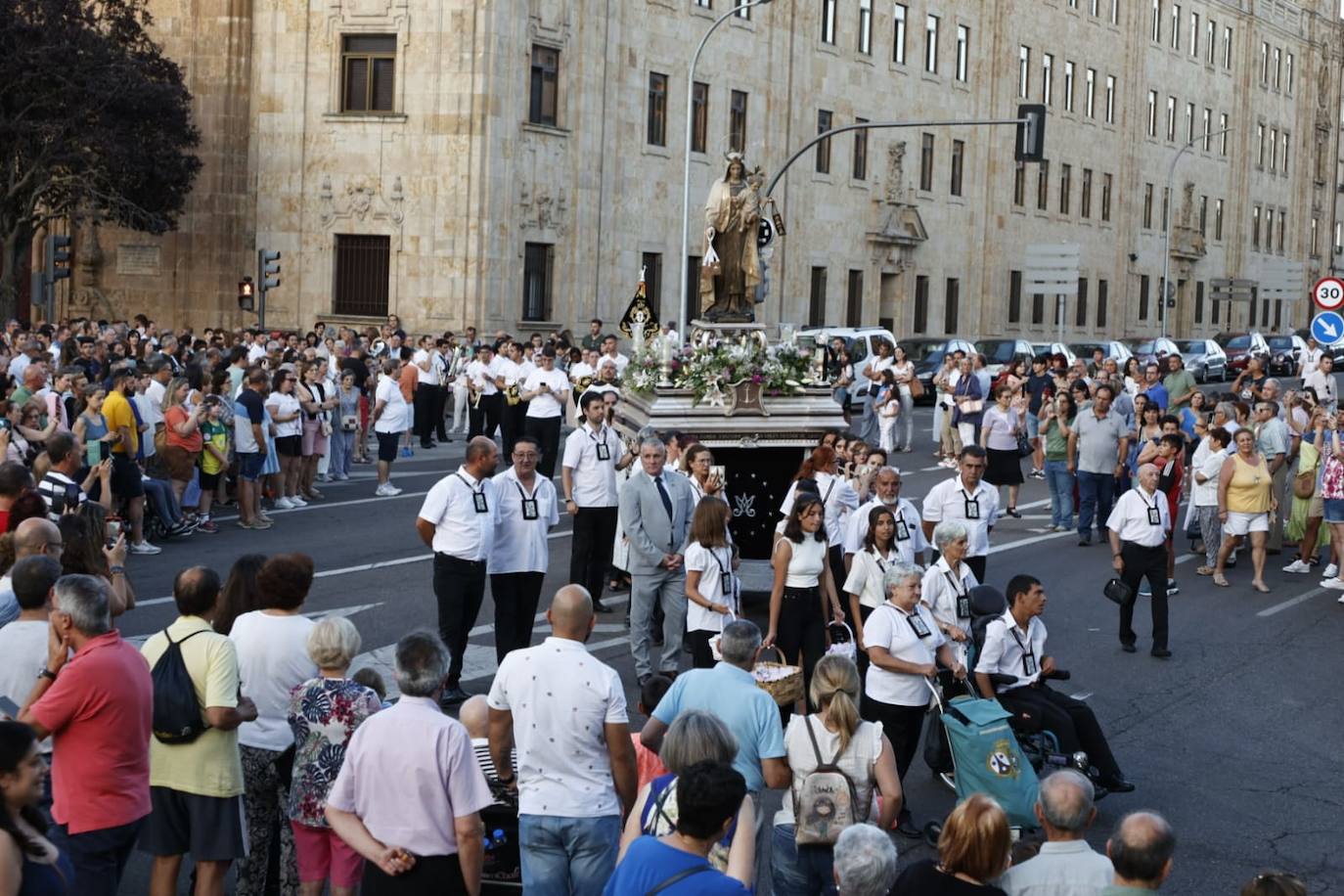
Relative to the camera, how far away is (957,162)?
5741cm

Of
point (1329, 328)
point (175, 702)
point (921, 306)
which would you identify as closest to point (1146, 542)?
point (1329, 328)

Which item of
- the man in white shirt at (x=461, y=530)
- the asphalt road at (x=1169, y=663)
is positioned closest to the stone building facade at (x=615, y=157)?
the asphalt road at (x=1169, y=663)

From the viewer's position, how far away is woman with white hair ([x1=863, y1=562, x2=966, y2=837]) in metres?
9.93

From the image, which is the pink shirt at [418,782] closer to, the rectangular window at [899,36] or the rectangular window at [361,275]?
the rectangular window at [361,275]

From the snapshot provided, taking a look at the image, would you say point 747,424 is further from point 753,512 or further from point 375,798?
point 375,798

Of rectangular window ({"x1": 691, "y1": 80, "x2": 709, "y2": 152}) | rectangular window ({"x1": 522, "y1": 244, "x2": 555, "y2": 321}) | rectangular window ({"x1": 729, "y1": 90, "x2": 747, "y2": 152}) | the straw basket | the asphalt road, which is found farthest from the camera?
rectangular window ({"x1": 729, "y1": 90, "x2": 747, "y2": 152})

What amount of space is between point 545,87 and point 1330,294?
838 inches

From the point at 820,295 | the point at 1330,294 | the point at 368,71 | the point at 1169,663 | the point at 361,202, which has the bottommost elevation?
the point at 1169,663

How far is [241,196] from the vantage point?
130 feet

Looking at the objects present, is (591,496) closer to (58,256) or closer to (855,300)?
(58,256)

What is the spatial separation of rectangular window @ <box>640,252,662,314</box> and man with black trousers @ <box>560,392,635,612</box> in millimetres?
27732

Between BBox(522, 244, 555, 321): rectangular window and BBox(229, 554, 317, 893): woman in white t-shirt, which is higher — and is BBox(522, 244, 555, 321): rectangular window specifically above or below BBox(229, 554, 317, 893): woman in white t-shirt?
above

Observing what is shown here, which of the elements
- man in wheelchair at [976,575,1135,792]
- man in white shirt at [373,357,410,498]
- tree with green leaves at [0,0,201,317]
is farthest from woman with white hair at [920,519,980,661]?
tree with green leaves at [0,0,201,317]

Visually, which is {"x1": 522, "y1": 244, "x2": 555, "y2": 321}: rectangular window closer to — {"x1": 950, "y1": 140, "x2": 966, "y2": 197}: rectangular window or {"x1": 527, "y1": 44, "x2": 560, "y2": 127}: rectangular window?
{"x1": 527, "y1": 44, "x2": 560, "y2": 127}: rectangular window
